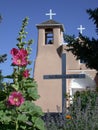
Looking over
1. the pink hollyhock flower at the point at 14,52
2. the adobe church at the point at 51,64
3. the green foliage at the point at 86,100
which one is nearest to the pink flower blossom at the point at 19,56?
the pink hollyhock flower at the point at 14,52

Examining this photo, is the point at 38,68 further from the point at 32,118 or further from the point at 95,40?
the point at 32,118

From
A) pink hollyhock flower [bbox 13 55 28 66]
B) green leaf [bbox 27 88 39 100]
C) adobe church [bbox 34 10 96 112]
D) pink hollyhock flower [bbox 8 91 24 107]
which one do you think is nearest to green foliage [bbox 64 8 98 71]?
green leaf [bbox 27 88 39 100]

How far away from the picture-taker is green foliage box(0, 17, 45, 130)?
15.2 feet

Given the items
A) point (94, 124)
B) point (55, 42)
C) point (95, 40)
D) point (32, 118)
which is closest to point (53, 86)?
point (55, 42)

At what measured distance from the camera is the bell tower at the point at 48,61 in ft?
124

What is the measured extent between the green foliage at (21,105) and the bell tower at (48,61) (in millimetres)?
32323

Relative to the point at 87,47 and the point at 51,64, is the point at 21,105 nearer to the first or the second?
the point at 87,47

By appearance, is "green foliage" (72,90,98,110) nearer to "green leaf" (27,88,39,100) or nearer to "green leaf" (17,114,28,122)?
"green leaf" (27,88,39,100)

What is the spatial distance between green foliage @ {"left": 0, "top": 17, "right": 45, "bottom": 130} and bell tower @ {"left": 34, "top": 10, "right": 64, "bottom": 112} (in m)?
32.3

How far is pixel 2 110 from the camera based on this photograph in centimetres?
468

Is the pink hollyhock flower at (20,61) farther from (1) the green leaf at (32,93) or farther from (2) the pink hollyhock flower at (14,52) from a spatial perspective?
(1) the green leaf at (32,93)

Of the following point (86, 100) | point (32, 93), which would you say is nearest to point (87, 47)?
point (86, 100)

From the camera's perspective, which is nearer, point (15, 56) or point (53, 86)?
point (15, 56)

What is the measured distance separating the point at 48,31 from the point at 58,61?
109 inches
